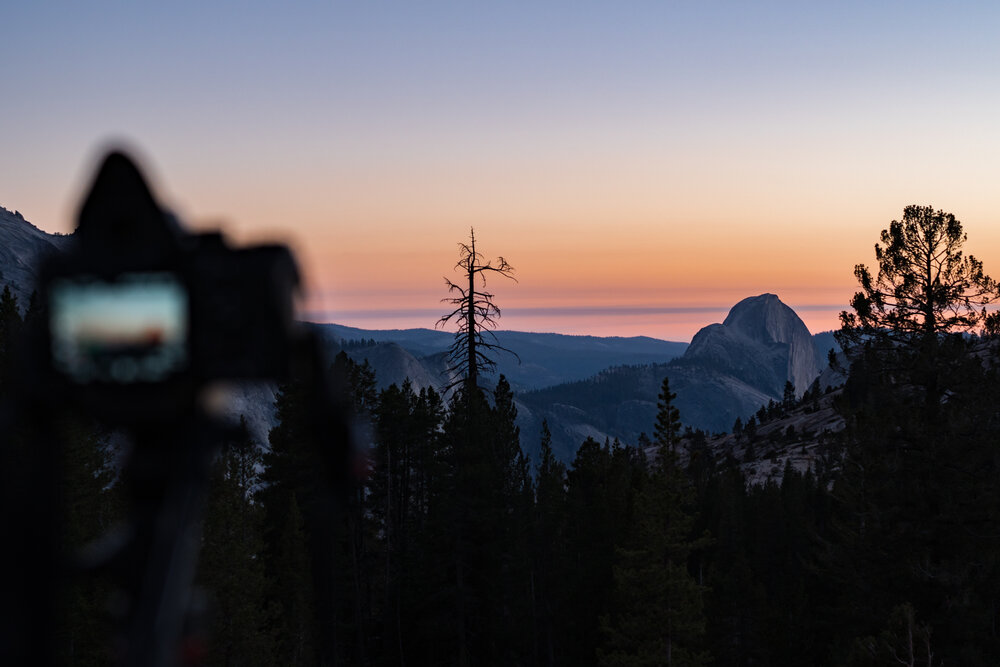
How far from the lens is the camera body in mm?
1465

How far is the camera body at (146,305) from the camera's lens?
1.46 m

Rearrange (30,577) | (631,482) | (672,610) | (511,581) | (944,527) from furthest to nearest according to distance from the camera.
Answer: (631,482)
(511,581)
(672,610)
(944,527)
(30,577)

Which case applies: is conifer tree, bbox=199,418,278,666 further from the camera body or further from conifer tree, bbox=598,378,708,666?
the camera body

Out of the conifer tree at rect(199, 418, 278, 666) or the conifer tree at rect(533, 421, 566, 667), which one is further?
the conifer tree at rect(533, 421, 566, 667)

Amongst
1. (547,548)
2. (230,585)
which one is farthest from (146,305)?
(547,548)

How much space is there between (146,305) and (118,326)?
2.4 inches

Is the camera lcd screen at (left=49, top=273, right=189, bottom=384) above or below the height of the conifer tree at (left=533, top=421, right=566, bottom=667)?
above

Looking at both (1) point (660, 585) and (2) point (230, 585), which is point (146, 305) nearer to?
(2) point (230, 585)

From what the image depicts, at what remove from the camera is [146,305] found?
1477mm

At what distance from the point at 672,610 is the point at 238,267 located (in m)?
30.6

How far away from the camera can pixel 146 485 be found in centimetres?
155

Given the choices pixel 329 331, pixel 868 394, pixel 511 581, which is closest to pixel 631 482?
pixel 511 581

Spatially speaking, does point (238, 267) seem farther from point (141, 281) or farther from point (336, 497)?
point (336, 497)

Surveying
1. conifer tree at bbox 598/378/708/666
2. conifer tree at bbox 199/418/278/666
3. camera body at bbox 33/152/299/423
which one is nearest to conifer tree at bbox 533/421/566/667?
conifer tree at bbox 598/378/708/666
